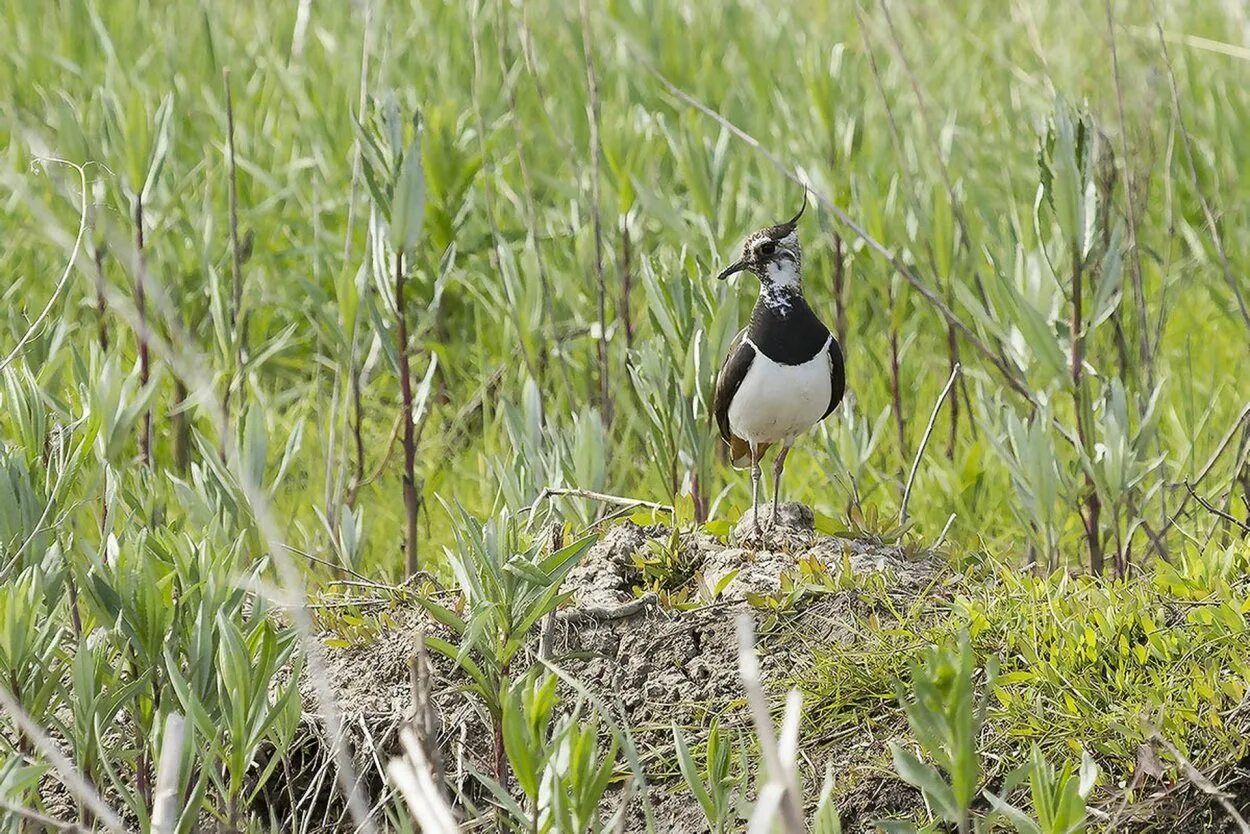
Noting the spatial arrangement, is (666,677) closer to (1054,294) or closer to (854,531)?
(854,531)

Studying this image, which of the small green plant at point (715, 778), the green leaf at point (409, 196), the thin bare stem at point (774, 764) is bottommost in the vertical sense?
the small green plant at point (715, 778)

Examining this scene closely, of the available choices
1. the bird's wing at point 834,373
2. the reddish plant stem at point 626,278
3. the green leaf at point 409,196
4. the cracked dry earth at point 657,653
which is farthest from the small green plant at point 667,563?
the reddish plant stem at point 626,278

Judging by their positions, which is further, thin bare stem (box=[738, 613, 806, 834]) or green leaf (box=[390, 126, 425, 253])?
green leaf (box=[390, 126, 425, 253])

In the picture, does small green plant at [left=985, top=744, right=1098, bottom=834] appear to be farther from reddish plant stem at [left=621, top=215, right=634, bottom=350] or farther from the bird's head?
reddish plant stem at [left=621, top=215, right=634, bottom=350]

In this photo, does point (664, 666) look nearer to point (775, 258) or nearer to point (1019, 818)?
point (1019, 818)

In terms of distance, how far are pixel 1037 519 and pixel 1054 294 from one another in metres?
0.76

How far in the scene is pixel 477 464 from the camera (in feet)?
16.2

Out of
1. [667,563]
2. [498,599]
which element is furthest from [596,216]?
[498,599]

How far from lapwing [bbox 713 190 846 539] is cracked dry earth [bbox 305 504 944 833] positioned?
0.24 metres

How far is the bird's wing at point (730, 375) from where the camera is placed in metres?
3.65

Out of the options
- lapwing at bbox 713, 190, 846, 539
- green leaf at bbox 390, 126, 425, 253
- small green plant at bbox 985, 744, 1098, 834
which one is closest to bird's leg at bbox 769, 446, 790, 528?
lapwing at bbox 713, 190, 846, 539

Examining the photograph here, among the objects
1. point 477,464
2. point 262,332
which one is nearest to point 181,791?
point 477,464

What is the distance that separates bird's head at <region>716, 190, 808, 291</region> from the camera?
12.1 feet

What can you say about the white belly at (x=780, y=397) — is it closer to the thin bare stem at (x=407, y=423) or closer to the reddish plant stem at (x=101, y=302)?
the thin bare stem at (x=407, y=423)
